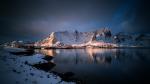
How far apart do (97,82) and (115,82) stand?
13.2ft

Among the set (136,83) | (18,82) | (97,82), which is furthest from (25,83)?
(136,83)

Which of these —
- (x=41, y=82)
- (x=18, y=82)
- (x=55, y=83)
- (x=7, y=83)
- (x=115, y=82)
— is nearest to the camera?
(x=7, y=83)

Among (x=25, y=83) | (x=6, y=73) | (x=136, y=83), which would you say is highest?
(x=6, y=73)

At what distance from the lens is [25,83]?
50.9 feet

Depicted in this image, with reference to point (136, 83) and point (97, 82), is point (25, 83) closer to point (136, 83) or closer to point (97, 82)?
point (97, 82)

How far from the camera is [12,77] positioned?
52.3 feet

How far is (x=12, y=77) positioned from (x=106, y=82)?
778 inches

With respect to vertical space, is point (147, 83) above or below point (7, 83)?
below

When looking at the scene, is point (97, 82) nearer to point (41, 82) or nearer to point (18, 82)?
point (41, 82)

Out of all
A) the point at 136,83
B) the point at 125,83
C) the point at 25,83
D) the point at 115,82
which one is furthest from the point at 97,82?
the point at 25,83

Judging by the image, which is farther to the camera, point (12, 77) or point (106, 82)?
point (106, 82)

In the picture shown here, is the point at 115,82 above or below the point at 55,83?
below

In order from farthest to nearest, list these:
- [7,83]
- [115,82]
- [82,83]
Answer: [115,82] < [82,83] < [7,83]

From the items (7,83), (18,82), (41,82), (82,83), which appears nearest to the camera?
(7,83)
